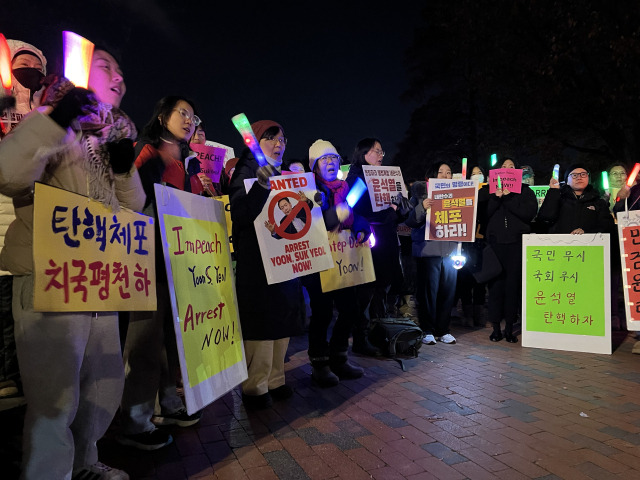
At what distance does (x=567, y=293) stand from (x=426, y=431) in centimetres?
337

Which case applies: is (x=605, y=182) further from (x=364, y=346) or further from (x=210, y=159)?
(x=210, y=159)

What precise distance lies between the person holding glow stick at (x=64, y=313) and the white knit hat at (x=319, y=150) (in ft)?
7.54

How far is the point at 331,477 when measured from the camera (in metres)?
2.72

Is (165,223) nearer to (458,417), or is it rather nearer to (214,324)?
(214,324)

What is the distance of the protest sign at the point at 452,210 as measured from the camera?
6.02m

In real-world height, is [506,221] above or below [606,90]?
below

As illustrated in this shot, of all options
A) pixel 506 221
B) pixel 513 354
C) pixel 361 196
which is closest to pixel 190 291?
pixel 361 196

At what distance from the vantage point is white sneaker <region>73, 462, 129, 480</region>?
7.64 ft

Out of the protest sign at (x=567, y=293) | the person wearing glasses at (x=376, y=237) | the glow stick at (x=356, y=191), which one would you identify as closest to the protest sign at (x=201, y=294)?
the glow stick at (x=356, y=191)

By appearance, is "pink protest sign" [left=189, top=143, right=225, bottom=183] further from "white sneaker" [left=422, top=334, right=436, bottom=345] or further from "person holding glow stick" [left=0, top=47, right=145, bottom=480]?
"person holding glow stick" [left=0, top=47, right=145, bottom=480]

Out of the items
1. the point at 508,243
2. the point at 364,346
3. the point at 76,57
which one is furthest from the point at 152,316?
the point at 508,243

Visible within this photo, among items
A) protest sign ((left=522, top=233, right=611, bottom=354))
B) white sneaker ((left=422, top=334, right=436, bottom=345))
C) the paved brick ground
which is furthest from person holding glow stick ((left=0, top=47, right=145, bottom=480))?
protest sign ((left=522, top=233, right=611, bottom=354))

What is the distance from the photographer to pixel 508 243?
6281mm

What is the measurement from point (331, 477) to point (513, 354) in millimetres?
3607
